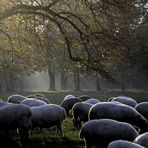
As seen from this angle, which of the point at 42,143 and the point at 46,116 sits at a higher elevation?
the point at 46,116

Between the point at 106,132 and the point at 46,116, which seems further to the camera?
the point at 46,116

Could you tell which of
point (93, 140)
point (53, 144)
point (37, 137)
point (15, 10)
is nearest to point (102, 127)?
point (93, 140)

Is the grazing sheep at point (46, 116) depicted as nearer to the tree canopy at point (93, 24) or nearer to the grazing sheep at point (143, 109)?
the grazing sheep at point (143, 109)

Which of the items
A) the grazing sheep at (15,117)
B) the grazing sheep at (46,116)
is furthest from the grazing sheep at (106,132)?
the grazing sheep at (46,116)

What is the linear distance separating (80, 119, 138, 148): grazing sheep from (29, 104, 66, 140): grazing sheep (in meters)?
3.24

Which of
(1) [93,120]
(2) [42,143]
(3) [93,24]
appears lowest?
(2) [42,143]

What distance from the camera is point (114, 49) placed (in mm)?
19781

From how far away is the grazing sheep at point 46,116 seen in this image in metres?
15.5

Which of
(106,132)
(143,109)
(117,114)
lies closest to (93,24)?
(143,109)

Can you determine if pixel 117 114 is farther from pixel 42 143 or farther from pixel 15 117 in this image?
pixel 15 117

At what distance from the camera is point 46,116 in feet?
51.3

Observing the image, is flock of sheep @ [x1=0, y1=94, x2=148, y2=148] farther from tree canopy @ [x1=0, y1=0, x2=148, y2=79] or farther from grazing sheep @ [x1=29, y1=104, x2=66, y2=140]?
tree canopy @ [x1=0, y1=0, x2=148, y2=79]

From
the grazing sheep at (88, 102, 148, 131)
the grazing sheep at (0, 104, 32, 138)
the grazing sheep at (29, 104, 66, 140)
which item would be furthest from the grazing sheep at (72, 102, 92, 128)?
the grazing sheep at (0, 104, 32, 138)

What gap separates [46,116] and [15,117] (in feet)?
4.94
